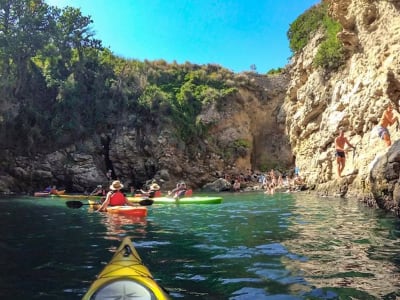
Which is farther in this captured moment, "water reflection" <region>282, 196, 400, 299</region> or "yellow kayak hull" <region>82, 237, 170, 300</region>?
"water reflection" <region>282, 196, 400, 299</region>

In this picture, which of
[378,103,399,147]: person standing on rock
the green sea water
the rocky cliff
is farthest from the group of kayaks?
[378,103,399,147]: person standing on rock

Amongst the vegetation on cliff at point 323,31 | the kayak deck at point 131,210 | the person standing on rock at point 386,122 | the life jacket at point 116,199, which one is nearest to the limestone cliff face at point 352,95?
the person standing on rock at point 386,122

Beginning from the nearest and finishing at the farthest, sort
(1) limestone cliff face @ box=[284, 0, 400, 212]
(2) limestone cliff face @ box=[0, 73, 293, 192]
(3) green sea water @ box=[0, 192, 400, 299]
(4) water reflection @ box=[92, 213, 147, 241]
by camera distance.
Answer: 1. (3) green sea water @ box=[0, 192, 400, 299]
2. (4) water reflection @ box=[92, 213, 147, 241]
3. (1) limestone cliff face @ box=[284, 0, 400, 212]
4. (2) limestone cliff face @ box=[0, 73, 293, 192]

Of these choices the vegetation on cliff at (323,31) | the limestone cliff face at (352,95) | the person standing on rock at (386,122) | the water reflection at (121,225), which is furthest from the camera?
the vegetation on cliff at (323,31)

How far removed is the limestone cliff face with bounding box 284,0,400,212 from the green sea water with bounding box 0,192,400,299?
4.64 metres

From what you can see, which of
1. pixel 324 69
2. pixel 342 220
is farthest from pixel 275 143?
pixel 342 220

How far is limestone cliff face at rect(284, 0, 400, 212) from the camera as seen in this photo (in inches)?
588

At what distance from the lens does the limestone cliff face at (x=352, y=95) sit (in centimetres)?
1493

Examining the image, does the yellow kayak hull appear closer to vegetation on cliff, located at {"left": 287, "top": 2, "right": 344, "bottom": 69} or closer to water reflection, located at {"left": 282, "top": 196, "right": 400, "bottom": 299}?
water reflection, located at {"left": 282, "top": 196, "right": 400, "bottom": 299}

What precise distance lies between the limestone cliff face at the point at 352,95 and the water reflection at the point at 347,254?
12.0 feet

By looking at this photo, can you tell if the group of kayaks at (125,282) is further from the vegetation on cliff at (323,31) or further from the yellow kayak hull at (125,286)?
the vegetation on cliff at (323,31)

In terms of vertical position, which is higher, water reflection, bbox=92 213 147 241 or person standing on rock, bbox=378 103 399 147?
person standing on rock, bbox=378 103 399 147

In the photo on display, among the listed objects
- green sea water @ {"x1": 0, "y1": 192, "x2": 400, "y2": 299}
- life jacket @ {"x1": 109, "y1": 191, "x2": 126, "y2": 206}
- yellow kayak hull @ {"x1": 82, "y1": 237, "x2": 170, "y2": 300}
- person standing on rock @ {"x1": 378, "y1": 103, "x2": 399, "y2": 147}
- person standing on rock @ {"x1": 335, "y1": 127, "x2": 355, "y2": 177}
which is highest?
person standing on rock @ {"x1": 378, "y1": 103, "x2": 399, "y2": 147}

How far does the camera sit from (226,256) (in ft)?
19.5
